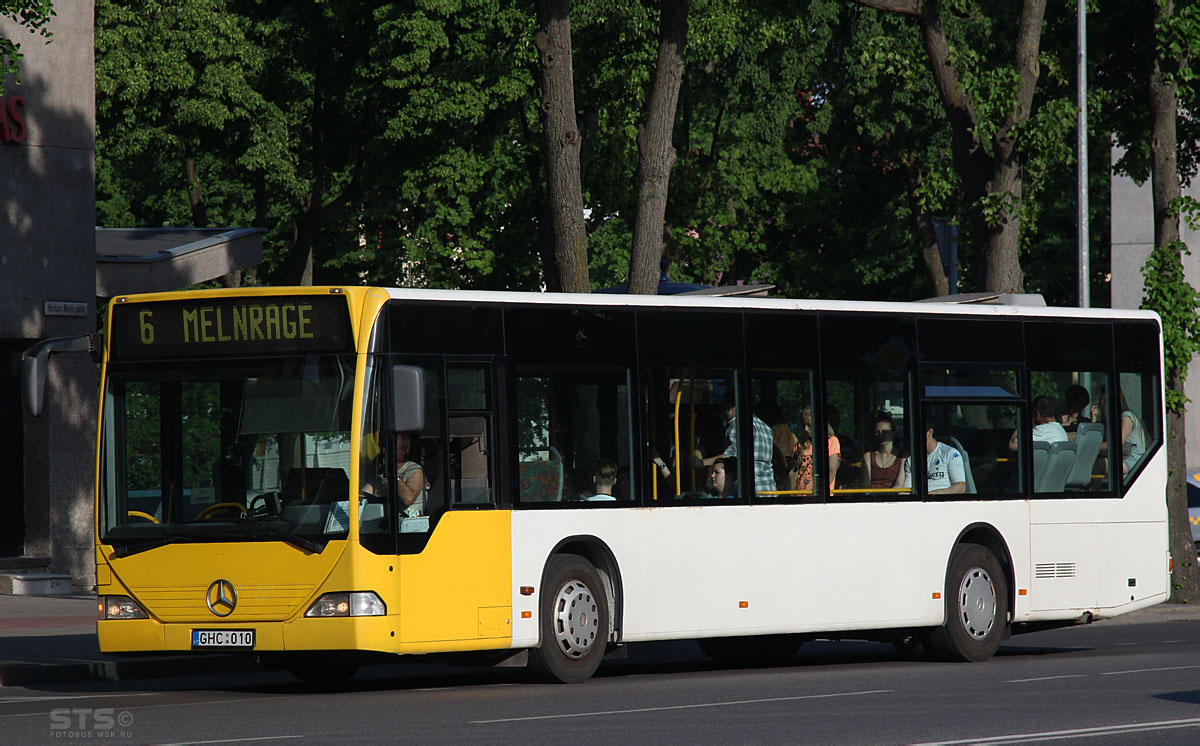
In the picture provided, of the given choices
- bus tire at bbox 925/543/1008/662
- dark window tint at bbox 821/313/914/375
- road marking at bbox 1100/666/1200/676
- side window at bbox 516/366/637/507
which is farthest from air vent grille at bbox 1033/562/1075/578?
side window at bbox 516/366/637/507

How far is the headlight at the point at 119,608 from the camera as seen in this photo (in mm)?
12406

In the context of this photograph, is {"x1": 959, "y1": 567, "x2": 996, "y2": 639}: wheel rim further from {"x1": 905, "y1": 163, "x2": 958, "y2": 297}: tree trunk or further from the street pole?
{"x1": 905, "y1": 163, "x2": 958, "y2": 297}: tree trunk

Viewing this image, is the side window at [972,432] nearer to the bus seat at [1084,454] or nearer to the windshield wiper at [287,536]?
the bus seat at [1084,454]

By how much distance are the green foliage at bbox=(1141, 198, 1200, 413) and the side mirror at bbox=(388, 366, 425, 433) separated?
14.2m

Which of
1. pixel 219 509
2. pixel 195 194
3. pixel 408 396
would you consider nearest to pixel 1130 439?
pixel 408 396

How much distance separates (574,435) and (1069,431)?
5.49m

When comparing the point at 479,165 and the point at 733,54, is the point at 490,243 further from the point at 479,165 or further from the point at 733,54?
the point at 733,54

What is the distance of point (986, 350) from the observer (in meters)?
16.2

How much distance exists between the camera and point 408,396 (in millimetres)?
11820

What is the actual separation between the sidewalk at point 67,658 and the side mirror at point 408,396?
3048 mm

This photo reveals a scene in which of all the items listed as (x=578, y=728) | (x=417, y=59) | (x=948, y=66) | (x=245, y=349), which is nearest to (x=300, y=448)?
(x=245, y=349)

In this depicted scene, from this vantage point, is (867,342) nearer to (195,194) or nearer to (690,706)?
(690,706)

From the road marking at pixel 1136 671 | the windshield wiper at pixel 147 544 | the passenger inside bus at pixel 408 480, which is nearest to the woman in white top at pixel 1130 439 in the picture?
the road marking at pixel 1136 671

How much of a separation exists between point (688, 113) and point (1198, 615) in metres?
19.2
